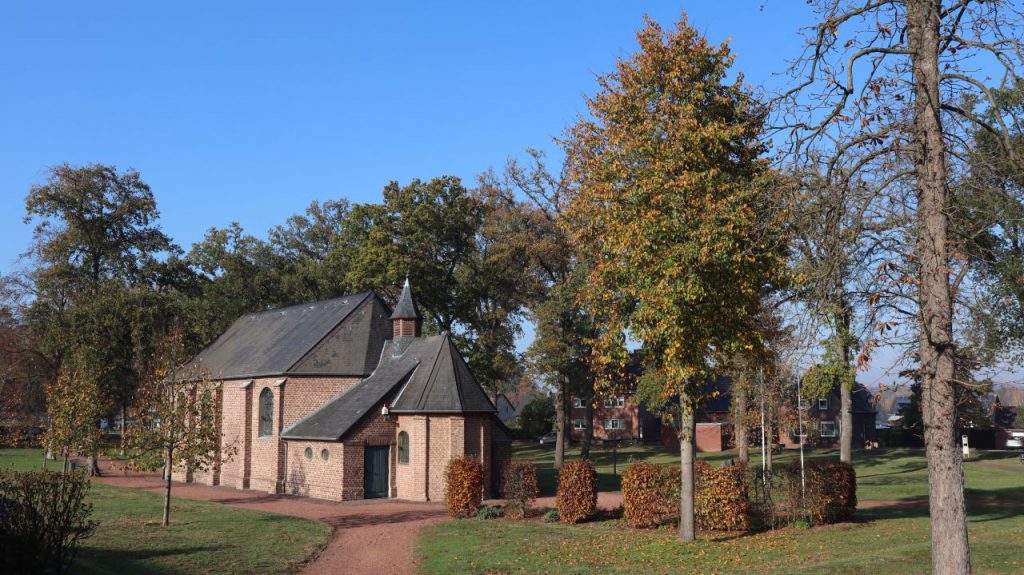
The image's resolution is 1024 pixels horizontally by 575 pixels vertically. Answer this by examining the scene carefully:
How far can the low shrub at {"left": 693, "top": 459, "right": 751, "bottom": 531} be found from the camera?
21500mm

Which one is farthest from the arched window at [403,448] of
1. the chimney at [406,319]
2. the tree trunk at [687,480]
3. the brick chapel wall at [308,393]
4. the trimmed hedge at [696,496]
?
the tree trunk at [687,480]

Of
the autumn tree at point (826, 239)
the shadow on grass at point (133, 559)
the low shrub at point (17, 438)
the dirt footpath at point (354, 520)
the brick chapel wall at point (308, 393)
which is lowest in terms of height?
the dirt footpath at point (354, 520)

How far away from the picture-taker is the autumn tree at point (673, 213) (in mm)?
17688

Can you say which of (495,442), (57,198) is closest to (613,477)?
(495,442)

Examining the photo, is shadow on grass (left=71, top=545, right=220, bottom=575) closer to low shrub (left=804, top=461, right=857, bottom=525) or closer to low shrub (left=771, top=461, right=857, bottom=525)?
low shrub (left=771, top=461, right=857, bottom=525)

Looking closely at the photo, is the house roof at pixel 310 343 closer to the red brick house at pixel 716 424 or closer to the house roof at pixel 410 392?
the house roof at pixel 410 392

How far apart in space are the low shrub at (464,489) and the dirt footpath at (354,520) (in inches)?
31.7

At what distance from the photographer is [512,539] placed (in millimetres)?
21531

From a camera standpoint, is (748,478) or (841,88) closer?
(841,88)

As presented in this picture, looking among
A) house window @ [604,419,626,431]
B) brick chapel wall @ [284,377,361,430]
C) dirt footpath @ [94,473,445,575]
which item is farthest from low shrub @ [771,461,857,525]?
house window @ [604,419,626,431]

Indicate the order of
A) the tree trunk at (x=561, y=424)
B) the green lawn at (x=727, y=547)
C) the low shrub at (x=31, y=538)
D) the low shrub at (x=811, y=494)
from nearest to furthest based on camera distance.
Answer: the low shrub at (x=31, y=538) → the green lawn at (x=727, y=547) → the low shrub at (x=811, y=494) → the tree trunk at (x=561, y=424)

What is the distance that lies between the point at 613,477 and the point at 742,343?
77.7ft

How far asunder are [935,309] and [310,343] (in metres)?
32.9

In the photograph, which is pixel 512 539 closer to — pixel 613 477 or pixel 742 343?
pixel 742 343
